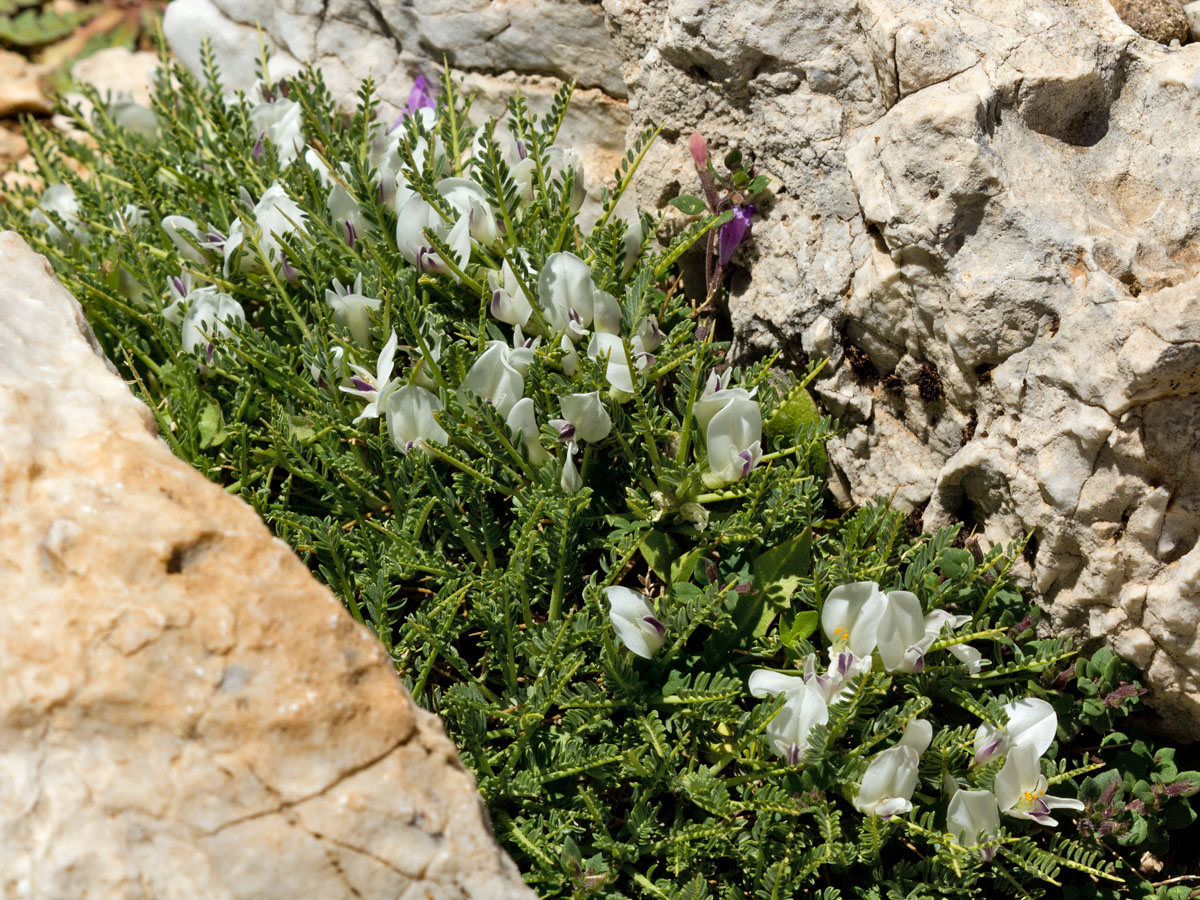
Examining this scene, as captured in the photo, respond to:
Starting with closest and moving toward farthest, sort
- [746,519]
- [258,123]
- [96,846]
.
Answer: [96,846] → [746,519] → [258,123]

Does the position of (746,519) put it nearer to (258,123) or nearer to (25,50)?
(258,123)

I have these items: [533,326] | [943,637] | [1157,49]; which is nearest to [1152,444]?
[943,637]

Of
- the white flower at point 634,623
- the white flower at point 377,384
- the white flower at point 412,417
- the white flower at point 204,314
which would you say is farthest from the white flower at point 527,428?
the white flower at point 204,314

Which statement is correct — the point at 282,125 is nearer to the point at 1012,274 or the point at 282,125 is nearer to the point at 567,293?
the point at 567,293

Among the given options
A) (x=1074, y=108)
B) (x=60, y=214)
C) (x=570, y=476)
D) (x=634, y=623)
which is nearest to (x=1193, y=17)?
(x=1074, y=108)

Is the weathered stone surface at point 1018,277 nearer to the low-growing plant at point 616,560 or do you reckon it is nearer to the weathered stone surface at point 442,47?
the low-growing plant at point 616,560

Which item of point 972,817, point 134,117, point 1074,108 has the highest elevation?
point 1074,108
